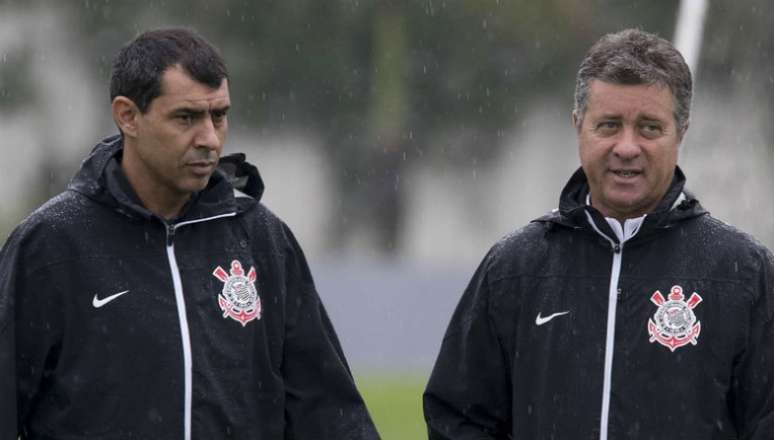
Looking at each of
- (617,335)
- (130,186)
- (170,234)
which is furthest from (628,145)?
(130,186)

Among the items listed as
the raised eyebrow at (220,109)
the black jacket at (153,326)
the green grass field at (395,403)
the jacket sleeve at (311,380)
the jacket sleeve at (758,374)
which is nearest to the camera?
the jacket sleeve at (758,374)

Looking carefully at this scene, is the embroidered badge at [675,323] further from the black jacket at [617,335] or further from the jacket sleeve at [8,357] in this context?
the jacket sleeve at [8,357]

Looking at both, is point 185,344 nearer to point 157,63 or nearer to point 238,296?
point 238,296

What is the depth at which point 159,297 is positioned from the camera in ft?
15.7

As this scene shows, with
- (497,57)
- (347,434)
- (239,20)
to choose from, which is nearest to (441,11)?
(497,57)

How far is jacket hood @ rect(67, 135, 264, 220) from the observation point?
4.82 metres

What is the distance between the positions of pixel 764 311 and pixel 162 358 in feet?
5.47

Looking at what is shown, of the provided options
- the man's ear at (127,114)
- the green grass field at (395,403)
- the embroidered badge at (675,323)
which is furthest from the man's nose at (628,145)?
the green grass field at (395,403)

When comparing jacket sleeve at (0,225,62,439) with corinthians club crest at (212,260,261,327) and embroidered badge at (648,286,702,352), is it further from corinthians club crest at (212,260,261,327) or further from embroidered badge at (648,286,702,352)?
embroidered badge at (648,286,702,352)

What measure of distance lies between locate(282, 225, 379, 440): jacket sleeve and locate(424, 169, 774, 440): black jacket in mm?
366

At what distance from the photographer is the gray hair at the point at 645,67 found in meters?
4.56

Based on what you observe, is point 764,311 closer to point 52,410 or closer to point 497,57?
point 52,410

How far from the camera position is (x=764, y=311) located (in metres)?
4.50

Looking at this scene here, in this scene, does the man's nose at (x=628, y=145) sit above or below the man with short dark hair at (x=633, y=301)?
above
